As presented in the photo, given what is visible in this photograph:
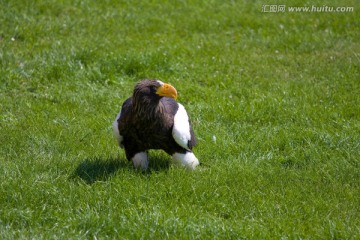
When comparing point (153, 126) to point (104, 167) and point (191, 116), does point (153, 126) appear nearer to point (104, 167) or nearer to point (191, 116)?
point (104, 167)

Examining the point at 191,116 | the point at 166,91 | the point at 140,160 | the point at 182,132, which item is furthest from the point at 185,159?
the point at 191,116

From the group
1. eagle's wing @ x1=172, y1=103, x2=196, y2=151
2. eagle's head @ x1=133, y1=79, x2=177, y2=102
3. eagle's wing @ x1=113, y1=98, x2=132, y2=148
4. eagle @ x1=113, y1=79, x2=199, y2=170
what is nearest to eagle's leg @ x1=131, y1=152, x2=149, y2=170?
eagle @ x1=113, y1=79, x2=199, y2=170

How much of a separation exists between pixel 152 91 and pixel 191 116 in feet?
6.08

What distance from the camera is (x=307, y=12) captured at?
11812 mm

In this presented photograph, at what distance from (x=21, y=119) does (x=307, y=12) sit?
19.4 feet

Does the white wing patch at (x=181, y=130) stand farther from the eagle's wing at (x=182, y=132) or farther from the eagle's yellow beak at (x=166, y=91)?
the eagle's yellow beak at (x=166, y=91)

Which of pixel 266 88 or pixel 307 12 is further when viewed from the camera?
pixel 307 12

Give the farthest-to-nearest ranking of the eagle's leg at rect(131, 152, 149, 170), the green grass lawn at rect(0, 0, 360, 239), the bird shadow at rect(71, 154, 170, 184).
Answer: the eagle's leg at rect(131, 152, 149, 170) < the bird shadow at rect(71, 154, 170, 184) < the green grass lawn at rect(0, 0, 360, 239)

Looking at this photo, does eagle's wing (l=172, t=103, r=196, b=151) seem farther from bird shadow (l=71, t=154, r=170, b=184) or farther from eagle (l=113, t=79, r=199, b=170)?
bird shadow (l=71, t=154, r=170, b=184)

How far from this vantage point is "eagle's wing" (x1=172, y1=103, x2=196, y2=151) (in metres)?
6.32

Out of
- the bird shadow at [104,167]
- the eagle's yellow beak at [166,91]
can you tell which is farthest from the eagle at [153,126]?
the bird shadow at [104,167]

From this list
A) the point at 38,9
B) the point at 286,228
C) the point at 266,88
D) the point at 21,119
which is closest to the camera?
the point at 286,228

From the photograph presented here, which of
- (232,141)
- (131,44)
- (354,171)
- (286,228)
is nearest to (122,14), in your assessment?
(131,44)

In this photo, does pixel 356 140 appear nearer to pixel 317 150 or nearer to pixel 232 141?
pixel 317 150
